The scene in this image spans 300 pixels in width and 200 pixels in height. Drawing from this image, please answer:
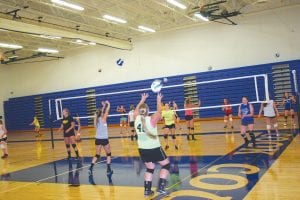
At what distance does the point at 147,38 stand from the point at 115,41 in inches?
96.7

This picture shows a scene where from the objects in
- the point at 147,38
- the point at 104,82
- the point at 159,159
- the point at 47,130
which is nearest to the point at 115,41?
the point at 147,38

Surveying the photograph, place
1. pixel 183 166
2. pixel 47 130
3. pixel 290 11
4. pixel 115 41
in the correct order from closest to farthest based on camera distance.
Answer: pixel 183 166 < pixel 290 11 < pixel 115 41 < pixel 47 130

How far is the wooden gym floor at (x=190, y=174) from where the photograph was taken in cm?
584

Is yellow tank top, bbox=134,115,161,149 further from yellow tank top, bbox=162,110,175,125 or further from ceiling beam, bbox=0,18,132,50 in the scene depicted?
ceiling beam, bbox=0,18,132,50

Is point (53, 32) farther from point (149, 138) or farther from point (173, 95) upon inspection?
point (149, 138)

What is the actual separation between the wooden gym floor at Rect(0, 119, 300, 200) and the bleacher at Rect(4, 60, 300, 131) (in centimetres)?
738

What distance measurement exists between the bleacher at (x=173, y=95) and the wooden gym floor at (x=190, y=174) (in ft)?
24.2

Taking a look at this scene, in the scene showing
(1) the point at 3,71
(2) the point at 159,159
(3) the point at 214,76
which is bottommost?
(2) the point at 159,159

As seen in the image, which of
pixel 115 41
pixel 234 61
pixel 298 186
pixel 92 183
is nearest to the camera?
pixel 298 186

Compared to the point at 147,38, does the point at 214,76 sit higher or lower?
lower

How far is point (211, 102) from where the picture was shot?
781 inches

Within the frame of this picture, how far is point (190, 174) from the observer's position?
7.19 metres

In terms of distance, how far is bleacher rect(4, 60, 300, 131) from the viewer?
18719 mm

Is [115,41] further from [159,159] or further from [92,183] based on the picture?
[159,159]
